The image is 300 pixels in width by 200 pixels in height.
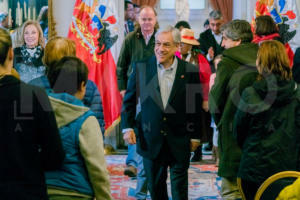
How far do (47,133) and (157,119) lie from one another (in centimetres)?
169

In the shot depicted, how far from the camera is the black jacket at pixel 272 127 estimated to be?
3.21 m

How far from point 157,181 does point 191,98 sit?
0.65m

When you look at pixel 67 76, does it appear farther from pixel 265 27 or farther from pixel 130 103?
pixel 265 27

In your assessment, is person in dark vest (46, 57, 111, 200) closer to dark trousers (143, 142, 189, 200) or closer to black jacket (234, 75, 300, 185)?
black jacket (234, 75, 300, 185)

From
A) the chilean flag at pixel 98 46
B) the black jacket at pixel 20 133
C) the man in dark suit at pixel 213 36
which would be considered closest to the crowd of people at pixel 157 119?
the black jacket at pixel 20 133

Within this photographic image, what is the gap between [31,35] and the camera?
6.05 meters

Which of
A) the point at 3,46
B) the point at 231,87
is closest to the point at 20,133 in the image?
the point at 3,46

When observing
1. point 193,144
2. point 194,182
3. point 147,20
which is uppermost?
point 147,20

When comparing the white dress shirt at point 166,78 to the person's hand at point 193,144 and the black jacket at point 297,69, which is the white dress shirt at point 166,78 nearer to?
the person's hand at point 193,144

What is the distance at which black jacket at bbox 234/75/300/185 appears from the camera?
3.21 metres

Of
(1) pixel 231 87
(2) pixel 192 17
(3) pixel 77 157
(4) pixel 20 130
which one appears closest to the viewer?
(4) pixel 20 130

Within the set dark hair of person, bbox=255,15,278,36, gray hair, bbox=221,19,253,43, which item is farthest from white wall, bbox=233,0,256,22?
gray hair, bbox=221,19,253,43

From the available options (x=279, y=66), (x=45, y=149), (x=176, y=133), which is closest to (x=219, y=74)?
(x=176, y=133)

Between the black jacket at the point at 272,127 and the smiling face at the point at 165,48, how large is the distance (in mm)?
828
